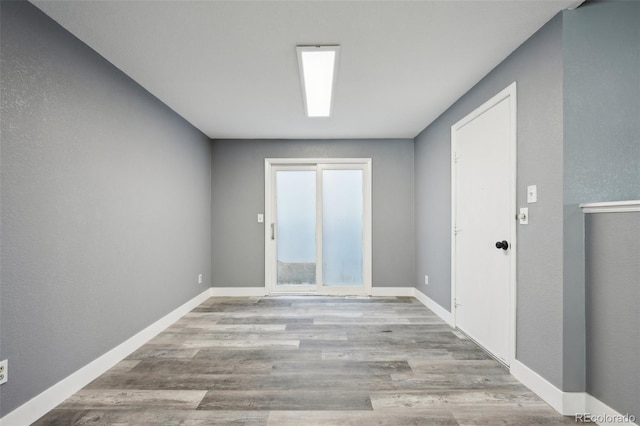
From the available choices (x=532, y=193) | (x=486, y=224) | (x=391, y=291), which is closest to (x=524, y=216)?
(x=532, y=193)

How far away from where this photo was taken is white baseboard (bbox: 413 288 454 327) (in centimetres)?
348

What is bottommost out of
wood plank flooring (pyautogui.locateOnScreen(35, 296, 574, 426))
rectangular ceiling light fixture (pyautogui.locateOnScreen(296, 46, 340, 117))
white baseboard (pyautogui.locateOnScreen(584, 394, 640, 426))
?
wood plank flooring (pyautogui.locateOnScreen(35, 296, 574, 426))

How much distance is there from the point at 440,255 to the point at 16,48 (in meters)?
4.11

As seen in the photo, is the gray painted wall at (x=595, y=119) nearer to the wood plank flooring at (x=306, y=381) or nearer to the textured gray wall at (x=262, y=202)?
the wood plank flooring at (x=306, y=381)

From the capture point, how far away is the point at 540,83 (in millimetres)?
2051

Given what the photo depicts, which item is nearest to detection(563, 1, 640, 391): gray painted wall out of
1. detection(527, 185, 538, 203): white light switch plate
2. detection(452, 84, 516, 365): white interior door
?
detection(527, 185, 538, 203): white light switch plate

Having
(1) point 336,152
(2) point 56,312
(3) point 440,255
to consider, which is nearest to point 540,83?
(3) point 440,255

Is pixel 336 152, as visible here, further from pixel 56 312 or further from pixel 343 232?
pixel 56 312

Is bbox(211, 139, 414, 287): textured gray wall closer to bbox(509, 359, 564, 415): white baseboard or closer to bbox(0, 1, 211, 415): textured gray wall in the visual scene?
bbox(0, 1, 211, 415): textured gray wall

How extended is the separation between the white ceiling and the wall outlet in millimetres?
2025

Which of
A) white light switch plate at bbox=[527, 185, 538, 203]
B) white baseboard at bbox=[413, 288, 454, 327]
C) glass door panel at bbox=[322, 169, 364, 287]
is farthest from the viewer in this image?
glass door panel at bbox=[322, 169, 364, 287]

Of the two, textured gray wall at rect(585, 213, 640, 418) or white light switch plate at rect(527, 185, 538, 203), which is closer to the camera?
textured gray wall at rect(585, 213, 640, 418)

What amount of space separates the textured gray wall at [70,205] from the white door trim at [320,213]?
1.73 m

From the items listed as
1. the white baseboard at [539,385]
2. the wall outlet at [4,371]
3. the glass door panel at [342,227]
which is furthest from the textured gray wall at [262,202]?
the wall outlet at [4,371]
